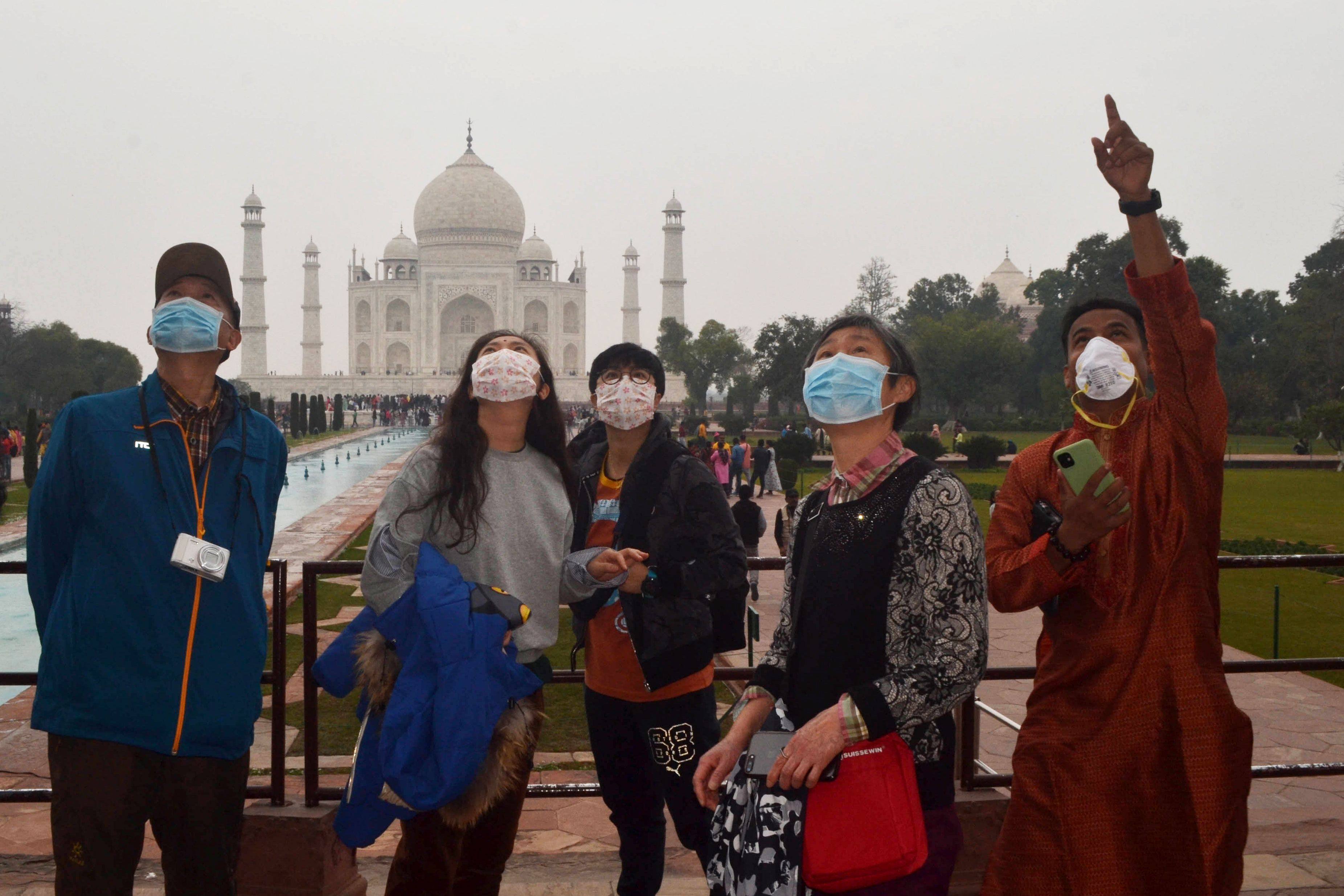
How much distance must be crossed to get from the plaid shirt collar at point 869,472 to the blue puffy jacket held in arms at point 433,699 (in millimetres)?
653

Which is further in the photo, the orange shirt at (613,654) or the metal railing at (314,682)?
the metal railing at (314,682)

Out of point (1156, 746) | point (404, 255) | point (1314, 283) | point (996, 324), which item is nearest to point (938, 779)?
point (1156, 746)

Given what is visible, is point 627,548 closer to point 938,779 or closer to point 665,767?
point 665,767

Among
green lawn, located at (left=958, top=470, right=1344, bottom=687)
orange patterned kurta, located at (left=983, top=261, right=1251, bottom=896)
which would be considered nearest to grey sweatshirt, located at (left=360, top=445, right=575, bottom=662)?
orange patterned kurta, located at (left=983, top=261, right=1251, bottom=896)

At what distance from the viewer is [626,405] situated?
8.73 feet

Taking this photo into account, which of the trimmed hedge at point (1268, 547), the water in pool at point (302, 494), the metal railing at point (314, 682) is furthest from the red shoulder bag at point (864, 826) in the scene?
the trimmed hedge at point (1268, 547)

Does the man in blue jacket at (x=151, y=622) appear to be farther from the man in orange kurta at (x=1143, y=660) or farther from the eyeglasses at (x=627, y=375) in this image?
the man in orange kurta at (x=1143, y=660)

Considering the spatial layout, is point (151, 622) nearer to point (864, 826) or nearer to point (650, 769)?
point (650, 769)

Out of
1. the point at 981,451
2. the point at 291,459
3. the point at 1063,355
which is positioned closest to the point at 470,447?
the point at 981,451

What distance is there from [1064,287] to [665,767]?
45088mm

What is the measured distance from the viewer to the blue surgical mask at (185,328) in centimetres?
225

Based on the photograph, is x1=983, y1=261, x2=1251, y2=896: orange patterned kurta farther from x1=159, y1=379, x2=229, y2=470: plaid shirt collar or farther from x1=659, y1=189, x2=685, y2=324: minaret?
x1=659, y1=189, x2=685, y2=324: minaret

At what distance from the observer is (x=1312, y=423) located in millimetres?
20938

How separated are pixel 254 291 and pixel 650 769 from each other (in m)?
53.7
